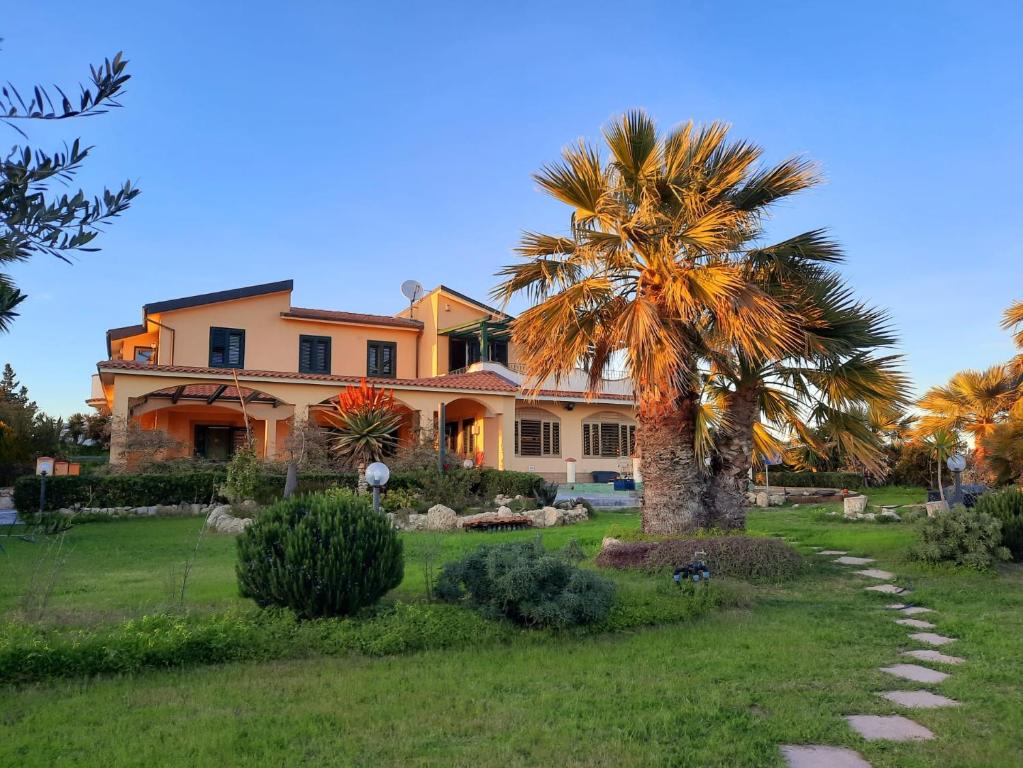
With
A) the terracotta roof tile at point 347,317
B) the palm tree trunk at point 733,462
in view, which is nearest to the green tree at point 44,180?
the palm tree trunk at point 733,462

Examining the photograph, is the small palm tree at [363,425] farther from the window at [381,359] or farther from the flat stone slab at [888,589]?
the flat stone slab at [888,589]

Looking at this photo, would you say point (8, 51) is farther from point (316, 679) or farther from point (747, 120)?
point (747, 120)

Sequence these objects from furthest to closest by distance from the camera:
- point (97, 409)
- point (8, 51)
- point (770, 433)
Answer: point (97, 409) → point (770, 433) → point (8, 51)

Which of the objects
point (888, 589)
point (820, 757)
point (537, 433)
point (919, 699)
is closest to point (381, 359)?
point (537, 433)

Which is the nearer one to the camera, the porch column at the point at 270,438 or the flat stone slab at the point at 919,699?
the flat stone slab at the point at 919,699

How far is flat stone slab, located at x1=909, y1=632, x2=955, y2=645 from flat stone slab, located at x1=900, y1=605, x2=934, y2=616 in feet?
2.91

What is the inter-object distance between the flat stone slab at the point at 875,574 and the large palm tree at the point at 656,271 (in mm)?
2149

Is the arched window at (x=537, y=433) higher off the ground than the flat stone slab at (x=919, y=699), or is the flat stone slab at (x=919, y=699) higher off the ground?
the arched window at (x=537, y=433)

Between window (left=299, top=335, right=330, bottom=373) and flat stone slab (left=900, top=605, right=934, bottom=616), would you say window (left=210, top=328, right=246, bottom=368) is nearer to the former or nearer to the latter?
window (left=299, top=335, right=330, bottom=373)

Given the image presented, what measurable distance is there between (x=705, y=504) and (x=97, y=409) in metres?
33.4

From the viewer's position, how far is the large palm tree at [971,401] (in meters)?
21.5

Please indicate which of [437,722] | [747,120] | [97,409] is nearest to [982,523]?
[747,120]

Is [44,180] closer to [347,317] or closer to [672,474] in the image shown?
[672,474]

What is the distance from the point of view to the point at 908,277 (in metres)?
14.8
